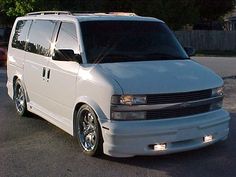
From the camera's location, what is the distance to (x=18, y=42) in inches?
356

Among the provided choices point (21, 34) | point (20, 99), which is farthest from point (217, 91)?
point (21, 34)

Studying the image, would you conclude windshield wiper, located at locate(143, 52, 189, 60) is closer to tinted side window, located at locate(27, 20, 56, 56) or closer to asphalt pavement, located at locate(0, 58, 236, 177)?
asphalt pavement, located at locate(0, 58, 236, 177)

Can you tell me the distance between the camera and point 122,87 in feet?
18.9

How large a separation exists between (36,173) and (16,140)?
1.64 metres

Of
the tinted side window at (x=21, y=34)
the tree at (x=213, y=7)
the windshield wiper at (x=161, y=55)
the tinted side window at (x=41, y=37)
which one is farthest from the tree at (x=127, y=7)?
the windshield wiper at (x=161, y=55)

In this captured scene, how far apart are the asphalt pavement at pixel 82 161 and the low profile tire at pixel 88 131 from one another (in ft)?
0.40

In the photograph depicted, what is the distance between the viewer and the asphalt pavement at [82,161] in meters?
5.66

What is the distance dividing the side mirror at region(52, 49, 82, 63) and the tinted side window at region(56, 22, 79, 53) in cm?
11

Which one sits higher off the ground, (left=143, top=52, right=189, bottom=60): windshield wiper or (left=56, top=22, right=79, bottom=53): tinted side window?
(left=56, top=22, right=79, bottom=53): tinted side window

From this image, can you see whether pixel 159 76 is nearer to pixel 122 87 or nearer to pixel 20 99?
pixel 122 87

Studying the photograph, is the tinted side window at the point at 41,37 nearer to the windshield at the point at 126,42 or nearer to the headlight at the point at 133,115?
the windshield at the point at 126,42

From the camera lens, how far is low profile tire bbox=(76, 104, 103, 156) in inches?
239

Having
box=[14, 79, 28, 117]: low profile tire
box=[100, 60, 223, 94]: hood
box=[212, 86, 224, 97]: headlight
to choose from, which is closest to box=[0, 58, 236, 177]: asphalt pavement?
box=[212, 86, 224, 97]: headlight

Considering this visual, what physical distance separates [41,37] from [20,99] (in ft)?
5.31
